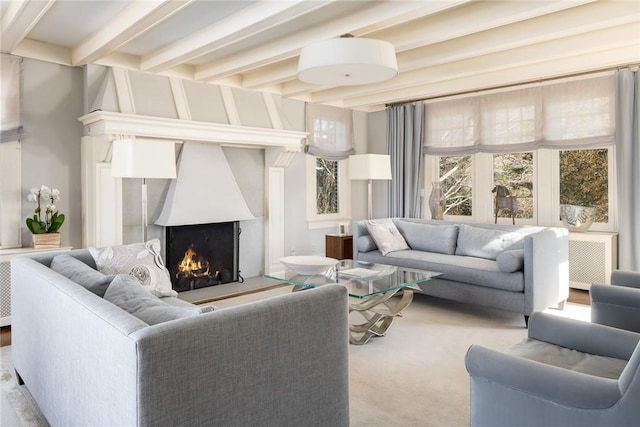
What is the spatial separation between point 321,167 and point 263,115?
4.67 ft

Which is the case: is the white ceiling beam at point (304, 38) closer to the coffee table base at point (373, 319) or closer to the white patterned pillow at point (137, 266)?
the coffee table base at point (373, 319)

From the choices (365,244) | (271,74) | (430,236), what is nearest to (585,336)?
(430,236)

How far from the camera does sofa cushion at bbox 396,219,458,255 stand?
4.86 meters

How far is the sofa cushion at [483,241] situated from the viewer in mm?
4371

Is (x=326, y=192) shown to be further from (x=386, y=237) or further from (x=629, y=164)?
(x=629, y=164)

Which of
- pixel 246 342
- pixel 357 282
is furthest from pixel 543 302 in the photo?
pixel 246 342

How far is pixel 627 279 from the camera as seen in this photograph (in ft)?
9.14

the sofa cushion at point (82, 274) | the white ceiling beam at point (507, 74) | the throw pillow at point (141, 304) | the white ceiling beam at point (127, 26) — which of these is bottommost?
the throw pillow at point (141, 304)

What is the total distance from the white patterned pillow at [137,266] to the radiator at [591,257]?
415 centimetres

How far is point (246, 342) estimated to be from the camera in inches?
62.4

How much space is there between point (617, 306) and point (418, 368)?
1.21 m

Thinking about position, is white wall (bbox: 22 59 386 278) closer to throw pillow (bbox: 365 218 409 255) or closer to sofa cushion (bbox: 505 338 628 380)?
throw pillow (bbox: 365 218 409 255)

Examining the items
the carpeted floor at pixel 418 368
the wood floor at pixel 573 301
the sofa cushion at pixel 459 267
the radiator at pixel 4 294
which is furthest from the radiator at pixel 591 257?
the radiator at pixel 4 294

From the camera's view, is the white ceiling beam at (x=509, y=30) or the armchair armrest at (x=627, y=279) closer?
the armchair armrest at (x=627, y=279)
